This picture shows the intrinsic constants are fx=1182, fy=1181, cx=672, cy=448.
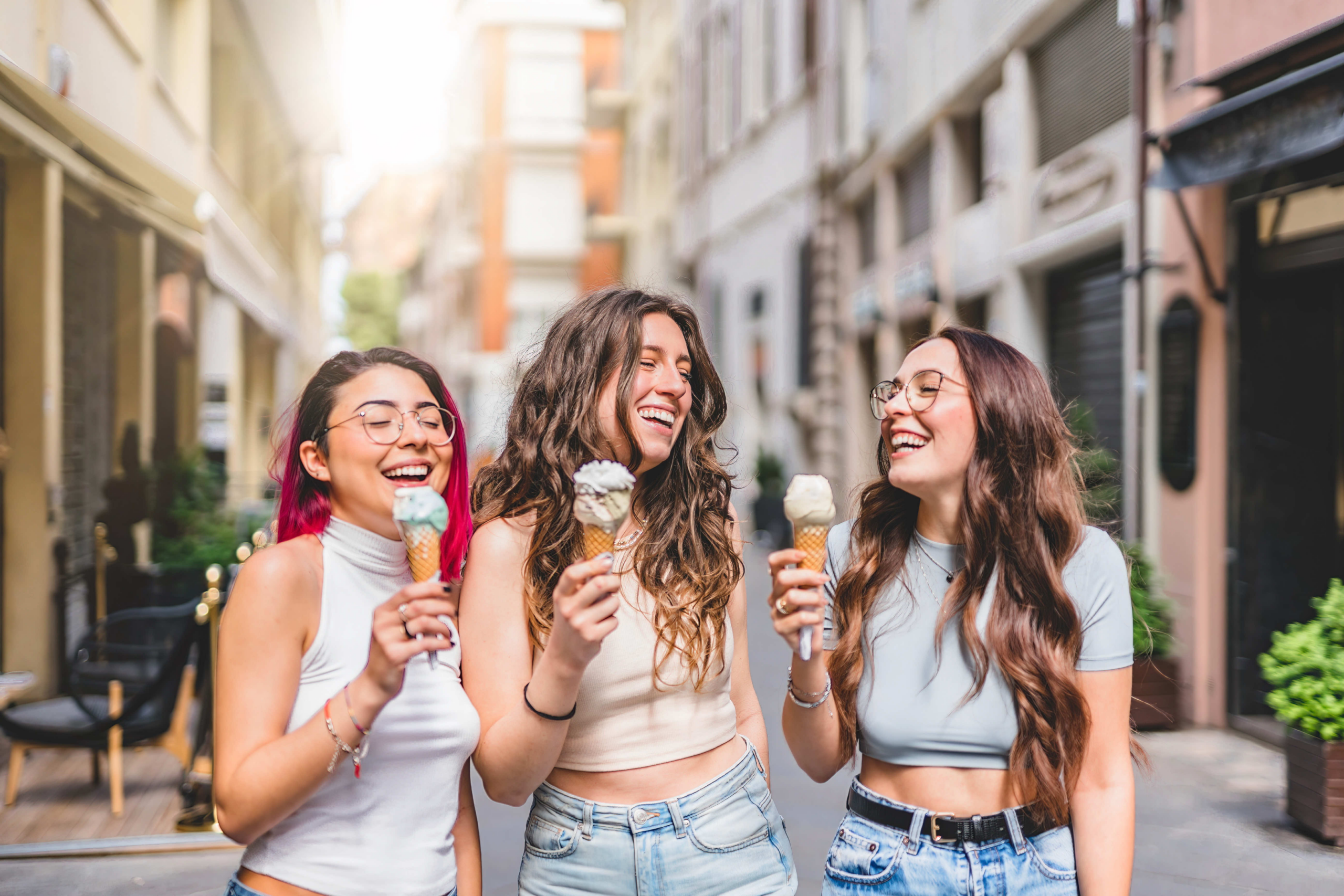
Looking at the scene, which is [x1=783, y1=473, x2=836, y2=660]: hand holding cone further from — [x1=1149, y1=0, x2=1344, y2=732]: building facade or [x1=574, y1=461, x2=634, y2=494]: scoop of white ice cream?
[x1=1149, y1=0, x2=1344, y2=732]: building facade

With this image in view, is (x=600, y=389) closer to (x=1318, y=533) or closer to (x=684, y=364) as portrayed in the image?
(x=684, y=364)

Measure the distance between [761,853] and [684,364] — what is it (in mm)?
924

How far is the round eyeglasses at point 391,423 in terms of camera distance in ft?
6.50

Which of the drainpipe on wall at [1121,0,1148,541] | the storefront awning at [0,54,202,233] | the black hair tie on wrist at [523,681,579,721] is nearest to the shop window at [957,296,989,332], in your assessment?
the drainpipe on wall at [1121,0,1148,541]

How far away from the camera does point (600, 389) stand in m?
2.23

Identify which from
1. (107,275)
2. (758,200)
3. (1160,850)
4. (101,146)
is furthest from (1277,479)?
(758,200)

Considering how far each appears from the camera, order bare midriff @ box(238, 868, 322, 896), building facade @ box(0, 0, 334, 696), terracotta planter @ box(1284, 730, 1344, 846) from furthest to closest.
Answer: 1. building facade @ box(0, 0, 334, 696)
2. terracotta planter @ box(1284, 730, 1344, 846)
3. bare midriff @ box(238, 868, 322, 896)

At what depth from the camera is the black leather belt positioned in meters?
2.04

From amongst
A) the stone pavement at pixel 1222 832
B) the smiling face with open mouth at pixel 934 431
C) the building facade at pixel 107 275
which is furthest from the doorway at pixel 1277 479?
the building facade at pixel 107 275

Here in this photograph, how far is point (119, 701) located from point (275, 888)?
427cm

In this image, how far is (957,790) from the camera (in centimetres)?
210

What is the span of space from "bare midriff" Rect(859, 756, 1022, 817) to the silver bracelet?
20 centimetres

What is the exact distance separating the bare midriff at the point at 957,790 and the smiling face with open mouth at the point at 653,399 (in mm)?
748

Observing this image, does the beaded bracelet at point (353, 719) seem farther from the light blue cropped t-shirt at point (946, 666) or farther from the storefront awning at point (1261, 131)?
the storefront awning at point (1261, 131)
